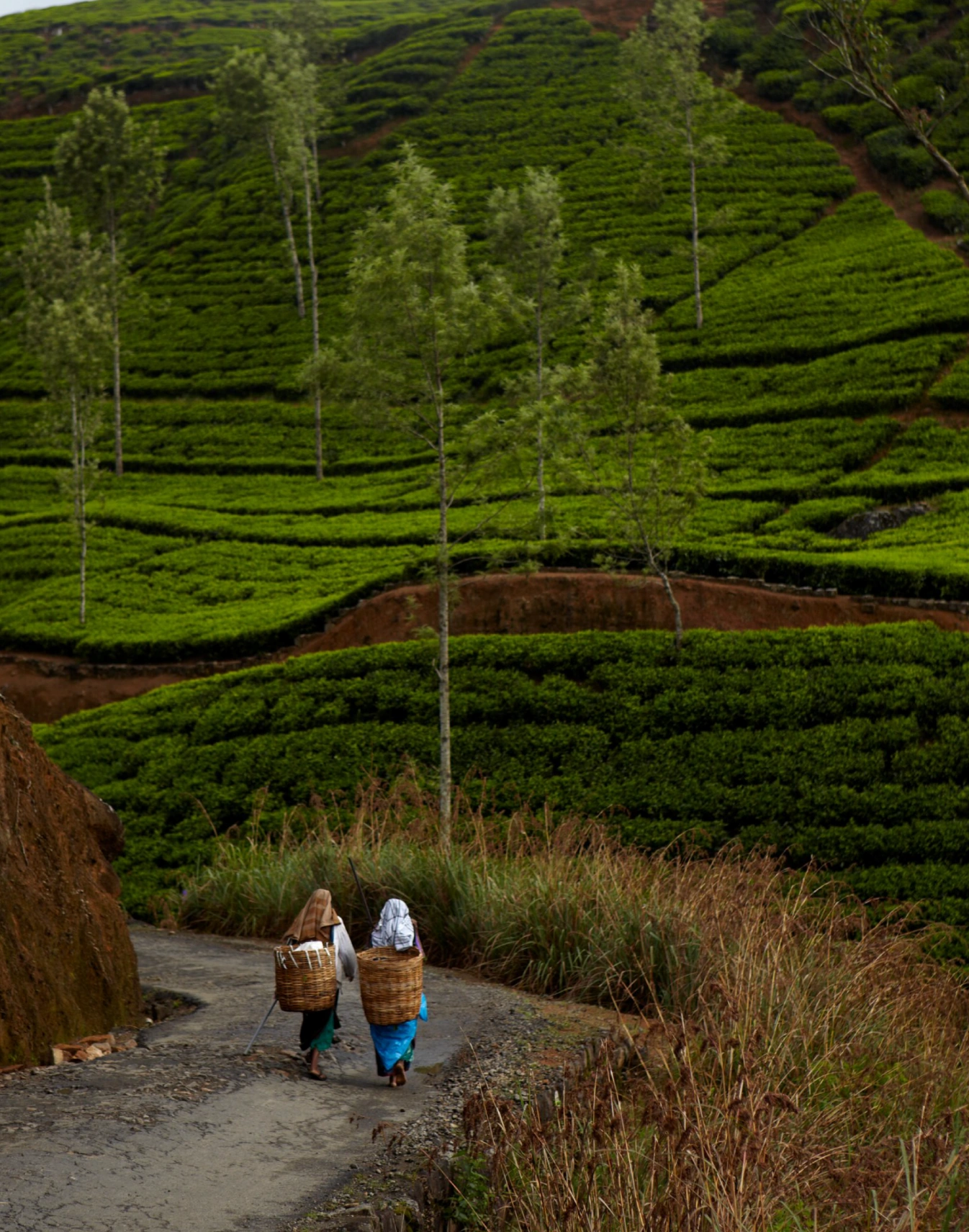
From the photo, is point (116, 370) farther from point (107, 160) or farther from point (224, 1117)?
point (224, 1117)

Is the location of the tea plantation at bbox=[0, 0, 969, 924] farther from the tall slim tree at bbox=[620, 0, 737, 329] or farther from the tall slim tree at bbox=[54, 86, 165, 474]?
the tall slim tree at bbox=[54, 86, 165, 474]

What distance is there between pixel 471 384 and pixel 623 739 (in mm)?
32717

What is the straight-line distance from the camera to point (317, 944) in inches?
302

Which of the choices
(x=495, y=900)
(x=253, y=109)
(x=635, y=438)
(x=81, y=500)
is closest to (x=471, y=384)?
(x=81, y=500)

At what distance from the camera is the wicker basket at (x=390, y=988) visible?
23.7 ft

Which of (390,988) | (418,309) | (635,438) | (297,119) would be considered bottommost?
(390,988)

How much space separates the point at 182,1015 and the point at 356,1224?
4327mm

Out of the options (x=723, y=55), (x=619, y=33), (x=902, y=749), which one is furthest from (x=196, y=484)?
(x=619, y=33)

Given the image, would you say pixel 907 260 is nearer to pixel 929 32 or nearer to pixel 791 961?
pixel 929 32

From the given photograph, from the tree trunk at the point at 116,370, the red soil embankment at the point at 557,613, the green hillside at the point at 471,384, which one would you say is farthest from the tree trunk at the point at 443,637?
the tree trunk at the point at 116,370

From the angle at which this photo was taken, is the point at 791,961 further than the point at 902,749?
No

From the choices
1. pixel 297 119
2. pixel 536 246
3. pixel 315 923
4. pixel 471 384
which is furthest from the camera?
pixel 297 119

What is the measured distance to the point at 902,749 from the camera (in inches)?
662

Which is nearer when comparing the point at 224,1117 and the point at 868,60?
the point at 224,1117
